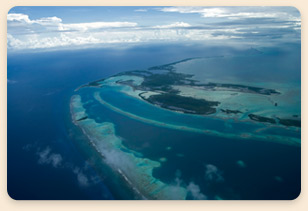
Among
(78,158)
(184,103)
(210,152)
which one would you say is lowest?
(78,158)

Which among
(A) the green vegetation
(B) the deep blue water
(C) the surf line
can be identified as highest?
(A) the green vegetation

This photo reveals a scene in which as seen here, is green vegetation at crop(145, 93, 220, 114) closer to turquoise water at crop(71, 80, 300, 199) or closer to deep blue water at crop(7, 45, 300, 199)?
turquoise water at crop(71, 80, 300, 199)

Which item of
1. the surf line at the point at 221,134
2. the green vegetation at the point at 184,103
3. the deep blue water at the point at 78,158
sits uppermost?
the green vegetation at the point at 184,103

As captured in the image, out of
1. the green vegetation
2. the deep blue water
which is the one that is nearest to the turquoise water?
the deep blue water

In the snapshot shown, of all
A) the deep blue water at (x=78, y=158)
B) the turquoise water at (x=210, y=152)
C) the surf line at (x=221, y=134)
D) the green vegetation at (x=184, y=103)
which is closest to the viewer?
the turquoise water at (x=210, y=152)

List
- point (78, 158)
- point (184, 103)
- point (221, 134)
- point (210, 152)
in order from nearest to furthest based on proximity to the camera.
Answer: point (210, 152), point (78, 158), point (221, 134), point (184, 103)

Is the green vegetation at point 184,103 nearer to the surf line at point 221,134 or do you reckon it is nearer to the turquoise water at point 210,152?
the turquoise water at point 210,152

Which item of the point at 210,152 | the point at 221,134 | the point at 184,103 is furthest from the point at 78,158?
the point at 184,103

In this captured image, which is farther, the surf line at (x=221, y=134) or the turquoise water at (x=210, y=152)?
the surf line at (x=221, y=134)

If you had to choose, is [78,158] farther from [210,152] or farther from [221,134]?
[221,134]

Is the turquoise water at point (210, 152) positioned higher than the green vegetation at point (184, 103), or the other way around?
the green vegetation at point (184, 103)

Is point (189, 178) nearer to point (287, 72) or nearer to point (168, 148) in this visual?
point (168, 148)

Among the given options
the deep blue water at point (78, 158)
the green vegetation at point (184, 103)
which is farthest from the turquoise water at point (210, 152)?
the green vegetation at point (184, 103)

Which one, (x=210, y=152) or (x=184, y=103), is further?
(x=184, y=103)
